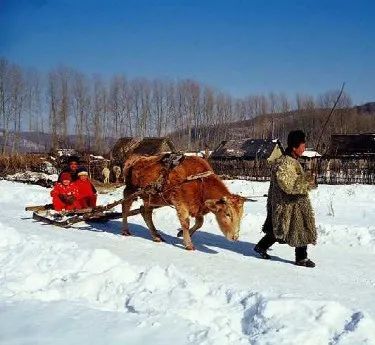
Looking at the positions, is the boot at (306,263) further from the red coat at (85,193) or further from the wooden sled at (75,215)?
the red coat at (85,193)

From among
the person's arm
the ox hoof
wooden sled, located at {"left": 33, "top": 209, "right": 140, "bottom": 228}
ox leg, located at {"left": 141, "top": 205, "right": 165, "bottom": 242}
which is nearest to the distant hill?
wooden sled, located at {"left": 33, "top": 209, "right": 140, "bottom": 228}

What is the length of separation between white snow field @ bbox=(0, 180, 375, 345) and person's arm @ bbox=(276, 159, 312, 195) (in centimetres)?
111

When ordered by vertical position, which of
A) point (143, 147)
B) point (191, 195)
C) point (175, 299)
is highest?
point (143, 147)

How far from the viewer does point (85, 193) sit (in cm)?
1113

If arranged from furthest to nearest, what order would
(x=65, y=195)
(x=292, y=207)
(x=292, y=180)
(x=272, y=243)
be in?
Result: (x=65, y=195)
(x=272, y=243)
(x=292, y=207)
(x=292, y=180)

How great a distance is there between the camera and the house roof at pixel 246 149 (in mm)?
42356

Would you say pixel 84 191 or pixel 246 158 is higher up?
pixel 246 158

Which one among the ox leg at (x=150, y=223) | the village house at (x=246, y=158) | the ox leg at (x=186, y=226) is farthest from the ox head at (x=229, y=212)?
the village house at (x=246, y=158)

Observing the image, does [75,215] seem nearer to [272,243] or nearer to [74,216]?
[74,216]

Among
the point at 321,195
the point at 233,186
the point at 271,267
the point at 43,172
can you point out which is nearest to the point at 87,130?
the point at 43,172

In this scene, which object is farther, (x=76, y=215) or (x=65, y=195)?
(x=65, y=195)

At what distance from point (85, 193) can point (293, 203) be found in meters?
5.78

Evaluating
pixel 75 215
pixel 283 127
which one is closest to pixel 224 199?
pixel 75 215

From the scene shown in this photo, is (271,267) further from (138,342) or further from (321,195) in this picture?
(321,195)
